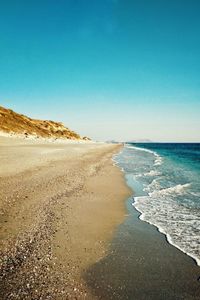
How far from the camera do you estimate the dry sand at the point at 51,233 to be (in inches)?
219

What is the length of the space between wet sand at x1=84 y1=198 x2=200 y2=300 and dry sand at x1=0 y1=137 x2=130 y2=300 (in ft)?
1.11

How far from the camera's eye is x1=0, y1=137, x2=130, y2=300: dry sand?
5553 millimetres

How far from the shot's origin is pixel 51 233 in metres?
8.32

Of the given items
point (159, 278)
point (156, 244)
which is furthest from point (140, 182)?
point (159, 278)

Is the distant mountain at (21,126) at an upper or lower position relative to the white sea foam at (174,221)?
upper

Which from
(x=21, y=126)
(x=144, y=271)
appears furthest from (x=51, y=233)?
(x=21, y=126)

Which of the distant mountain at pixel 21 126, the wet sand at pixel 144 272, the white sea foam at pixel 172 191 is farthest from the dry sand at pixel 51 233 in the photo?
the distant mountain at pixel 21 126

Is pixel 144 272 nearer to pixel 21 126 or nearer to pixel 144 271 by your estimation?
pixel 144 271

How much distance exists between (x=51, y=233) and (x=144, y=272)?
10.2 ft

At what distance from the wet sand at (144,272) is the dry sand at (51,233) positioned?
1.11 ft

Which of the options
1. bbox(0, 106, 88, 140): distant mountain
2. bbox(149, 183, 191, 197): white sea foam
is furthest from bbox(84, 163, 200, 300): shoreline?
bbox(0, 106, 88, 140): distant mountain

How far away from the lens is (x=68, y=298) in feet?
17.0

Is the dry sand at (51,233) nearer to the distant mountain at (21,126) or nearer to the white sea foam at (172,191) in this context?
the white sea foam at (172,191)

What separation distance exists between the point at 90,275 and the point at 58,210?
4.87 metres
